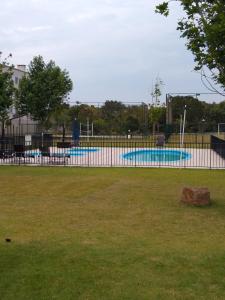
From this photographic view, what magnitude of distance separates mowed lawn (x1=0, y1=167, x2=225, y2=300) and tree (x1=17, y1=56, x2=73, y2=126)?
35559mm

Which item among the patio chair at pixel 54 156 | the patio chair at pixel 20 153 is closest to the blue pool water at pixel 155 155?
the patio chair at pixel 54 156

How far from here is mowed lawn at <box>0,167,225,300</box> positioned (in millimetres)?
5250

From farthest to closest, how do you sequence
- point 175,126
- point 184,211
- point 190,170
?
point 175,126 < point 190,170 < point 184,211

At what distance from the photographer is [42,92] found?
4881 cm

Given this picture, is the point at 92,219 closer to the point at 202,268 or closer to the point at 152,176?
the point at 202,268

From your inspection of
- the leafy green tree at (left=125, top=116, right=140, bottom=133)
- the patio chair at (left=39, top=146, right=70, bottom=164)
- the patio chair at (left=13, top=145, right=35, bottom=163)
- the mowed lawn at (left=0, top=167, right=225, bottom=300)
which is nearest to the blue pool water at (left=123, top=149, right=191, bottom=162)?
the patio chair at (left=39, top=146, right=70, bottom=164)

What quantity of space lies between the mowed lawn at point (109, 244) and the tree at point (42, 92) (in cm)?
3556

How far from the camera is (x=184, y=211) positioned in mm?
10047

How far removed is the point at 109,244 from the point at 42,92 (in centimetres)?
4275

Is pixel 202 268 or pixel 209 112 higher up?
pixel 209 112

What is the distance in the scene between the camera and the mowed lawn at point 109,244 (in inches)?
207

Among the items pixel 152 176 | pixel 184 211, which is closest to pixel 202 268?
pixel 184 211

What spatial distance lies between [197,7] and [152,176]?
8.68 metres

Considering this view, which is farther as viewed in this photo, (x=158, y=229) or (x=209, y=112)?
(x=209, y=112)
